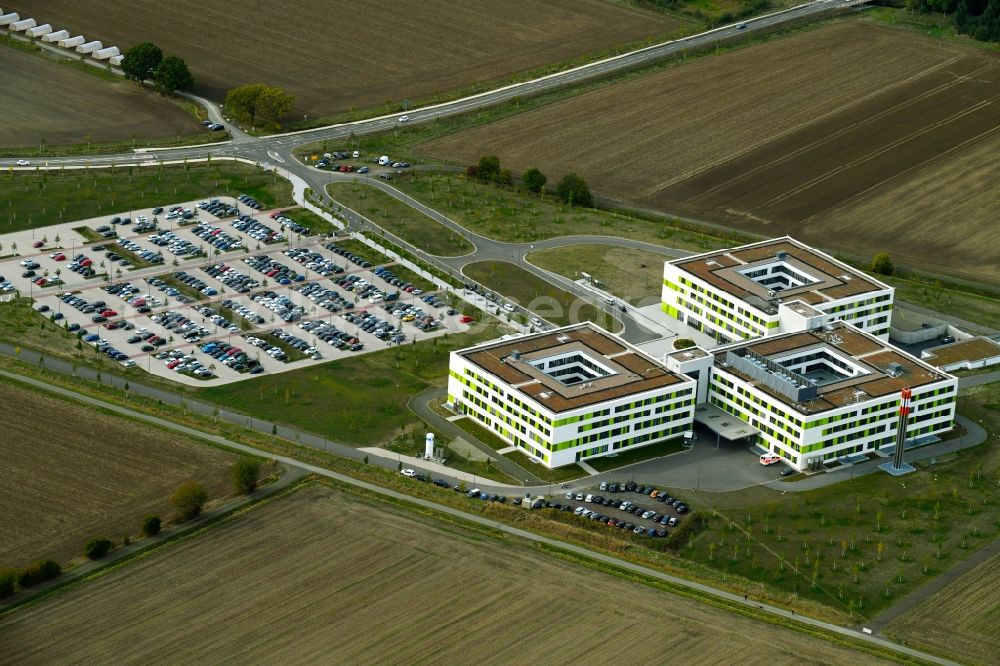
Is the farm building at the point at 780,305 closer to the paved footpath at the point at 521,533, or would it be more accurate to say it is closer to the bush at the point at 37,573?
the paved footpath at the point at 521,533

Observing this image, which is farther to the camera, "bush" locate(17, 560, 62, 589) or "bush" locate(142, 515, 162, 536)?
"bush" locate(142, 515, 162, 536)

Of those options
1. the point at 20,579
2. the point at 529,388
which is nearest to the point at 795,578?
the point at 529,388

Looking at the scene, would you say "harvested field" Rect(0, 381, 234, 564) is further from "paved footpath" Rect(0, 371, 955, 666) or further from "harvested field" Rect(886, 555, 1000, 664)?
"harvested field" Rect(886, 555, 1000, 664)

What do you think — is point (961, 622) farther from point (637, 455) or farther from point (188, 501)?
point (188, 501)

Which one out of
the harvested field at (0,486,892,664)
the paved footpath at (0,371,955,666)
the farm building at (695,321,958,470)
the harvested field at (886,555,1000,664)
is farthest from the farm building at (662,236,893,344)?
the harvested field at (0,486,892,664)

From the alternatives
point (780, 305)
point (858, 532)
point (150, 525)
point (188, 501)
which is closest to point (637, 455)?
point (858, 532)

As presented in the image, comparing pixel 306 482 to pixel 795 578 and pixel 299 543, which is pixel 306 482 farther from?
pixel 795 578
